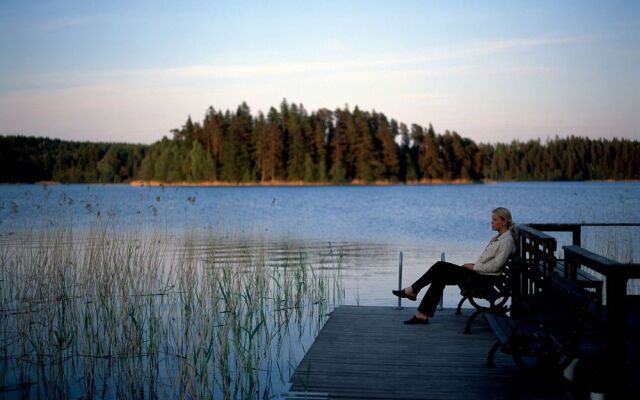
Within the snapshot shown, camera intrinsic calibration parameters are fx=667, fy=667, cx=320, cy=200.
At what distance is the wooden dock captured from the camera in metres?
4.78

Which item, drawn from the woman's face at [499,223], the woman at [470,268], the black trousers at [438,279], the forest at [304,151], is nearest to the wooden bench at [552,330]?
the woman at [470,268]

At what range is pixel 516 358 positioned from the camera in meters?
4.64

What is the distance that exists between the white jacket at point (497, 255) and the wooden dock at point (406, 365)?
0.64 m

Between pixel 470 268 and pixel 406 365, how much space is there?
6.20 ft

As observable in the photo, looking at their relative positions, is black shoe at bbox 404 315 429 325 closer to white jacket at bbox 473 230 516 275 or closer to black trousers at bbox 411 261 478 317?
black trousers at bbox 411 261 478 317

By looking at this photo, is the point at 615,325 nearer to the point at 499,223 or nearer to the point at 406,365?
the point at 406,365

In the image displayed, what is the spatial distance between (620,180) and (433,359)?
445ft

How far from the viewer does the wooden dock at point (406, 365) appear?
4.78 m

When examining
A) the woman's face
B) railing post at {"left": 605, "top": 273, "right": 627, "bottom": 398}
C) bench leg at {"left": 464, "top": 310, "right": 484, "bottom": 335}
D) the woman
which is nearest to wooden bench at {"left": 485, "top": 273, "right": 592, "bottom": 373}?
railing post at {"left": 605, "top": 273, "right": 627, "bottom": 398}

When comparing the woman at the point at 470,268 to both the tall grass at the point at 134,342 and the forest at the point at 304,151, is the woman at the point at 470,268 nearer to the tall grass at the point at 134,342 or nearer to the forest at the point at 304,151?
the tall grass at the point at 134,342

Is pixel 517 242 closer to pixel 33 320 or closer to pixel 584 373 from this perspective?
pixel 584 373

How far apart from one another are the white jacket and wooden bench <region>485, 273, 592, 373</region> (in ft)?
4.72

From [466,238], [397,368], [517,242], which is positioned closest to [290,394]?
[397,368]

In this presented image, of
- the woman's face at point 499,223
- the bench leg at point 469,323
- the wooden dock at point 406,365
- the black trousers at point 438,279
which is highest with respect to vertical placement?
the woman's face at point 499,223
